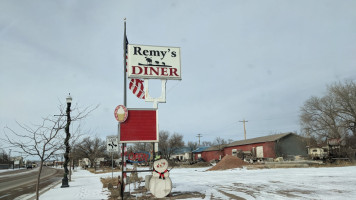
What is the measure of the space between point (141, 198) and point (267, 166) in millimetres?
22269

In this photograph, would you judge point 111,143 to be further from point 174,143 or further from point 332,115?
point 174,143

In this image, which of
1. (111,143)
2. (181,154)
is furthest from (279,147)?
(181,154)

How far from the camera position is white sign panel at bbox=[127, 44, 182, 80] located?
11.5 metres

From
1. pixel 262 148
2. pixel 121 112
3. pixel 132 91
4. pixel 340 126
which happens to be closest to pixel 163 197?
pixel 121 112

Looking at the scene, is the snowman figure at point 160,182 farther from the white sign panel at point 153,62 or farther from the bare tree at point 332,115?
the bare tree at point 332,115

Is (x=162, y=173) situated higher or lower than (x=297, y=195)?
higher

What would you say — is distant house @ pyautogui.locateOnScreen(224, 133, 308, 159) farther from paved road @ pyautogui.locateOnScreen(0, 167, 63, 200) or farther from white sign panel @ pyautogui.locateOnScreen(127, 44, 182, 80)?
white sign panel @ pyautogui.locateOnScreen(127, 44, 182, 80)

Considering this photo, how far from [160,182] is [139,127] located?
2.29 metres

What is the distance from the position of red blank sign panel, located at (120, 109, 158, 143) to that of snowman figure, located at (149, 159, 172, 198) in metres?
1.14

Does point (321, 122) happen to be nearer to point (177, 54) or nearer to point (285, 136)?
point (285, 136)

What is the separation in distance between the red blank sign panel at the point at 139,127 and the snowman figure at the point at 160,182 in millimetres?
1138

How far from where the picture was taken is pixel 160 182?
9.94 meters

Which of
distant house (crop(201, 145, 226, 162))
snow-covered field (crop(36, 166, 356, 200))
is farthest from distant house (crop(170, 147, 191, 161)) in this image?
snow-covered field (crop(36, 166, 356, 200))

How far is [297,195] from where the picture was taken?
9273 mm
